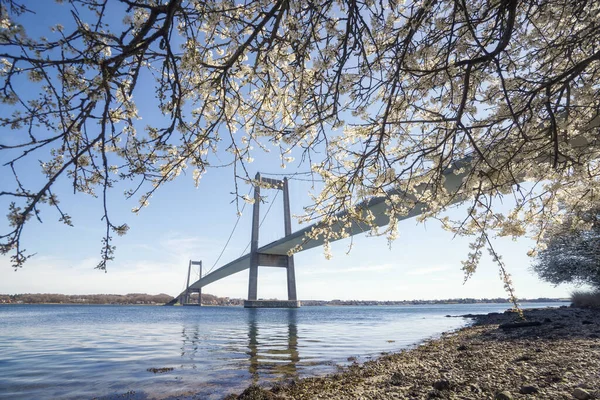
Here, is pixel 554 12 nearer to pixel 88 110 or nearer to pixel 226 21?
pixel 226 21

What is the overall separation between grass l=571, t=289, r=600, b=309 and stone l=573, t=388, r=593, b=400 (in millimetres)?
16350

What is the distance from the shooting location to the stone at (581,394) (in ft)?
8.79

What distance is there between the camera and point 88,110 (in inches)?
63.7

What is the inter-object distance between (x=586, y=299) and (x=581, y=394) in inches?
742

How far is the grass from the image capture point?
614 inches

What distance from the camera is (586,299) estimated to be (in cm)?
1705

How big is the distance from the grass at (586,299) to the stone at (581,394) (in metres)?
16.3

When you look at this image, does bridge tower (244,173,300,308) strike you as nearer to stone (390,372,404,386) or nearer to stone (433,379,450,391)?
stone (390,372,404,386)

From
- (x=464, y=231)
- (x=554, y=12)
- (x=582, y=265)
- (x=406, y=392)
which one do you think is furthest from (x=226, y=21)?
(x=582, y=265)

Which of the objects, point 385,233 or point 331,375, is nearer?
point 385,233

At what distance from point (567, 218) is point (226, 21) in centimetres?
1134

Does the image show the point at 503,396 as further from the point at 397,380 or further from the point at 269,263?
the point at 269,263

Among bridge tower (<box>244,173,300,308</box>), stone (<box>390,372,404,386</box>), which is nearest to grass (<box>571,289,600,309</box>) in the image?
stone (<box>390,372,404,386</box>)

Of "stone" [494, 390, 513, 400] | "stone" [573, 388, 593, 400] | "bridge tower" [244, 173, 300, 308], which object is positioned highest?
"bridge tower" [244, 173, 300, 308]
